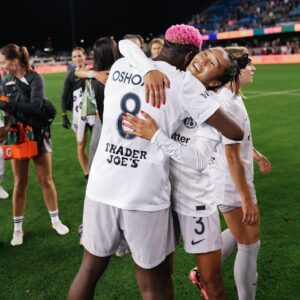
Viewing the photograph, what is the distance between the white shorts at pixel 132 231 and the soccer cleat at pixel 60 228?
215 centimetres

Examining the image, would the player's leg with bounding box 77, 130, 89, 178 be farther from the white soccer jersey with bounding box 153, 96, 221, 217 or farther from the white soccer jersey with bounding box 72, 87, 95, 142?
the white soccer jersey with bounding box 153, 96, 221, 217

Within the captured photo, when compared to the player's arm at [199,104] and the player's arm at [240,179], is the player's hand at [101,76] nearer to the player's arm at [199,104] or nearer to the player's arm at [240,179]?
the player's arm at [240,179]

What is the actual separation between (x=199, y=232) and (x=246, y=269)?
630mm

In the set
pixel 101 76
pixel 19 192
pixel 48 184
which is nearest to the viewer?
pixel 101 76

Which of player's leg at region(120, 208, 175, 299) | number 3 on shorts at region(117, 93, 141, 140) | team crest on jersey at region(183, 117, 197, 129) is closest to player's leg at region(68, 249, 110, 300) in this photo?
player's leg at region(120, 208, 175, 299)

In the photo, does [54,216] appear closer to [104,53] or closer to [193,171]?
[104,53]

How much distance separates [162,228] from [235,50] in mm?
1219

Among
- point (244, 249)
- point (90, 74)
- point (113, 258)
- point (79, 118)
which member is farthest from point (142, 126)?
point (79, 118)

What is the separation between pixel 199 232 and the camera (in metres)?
2.27

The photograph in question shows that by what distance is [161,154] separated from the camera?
2.05 metres

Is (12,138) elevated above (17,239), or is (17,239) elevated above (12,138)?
(12,138)

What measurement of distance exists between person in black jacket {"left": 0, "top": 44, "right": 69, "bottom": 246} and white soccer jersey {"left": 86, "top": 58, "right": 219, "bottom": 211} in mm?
1721

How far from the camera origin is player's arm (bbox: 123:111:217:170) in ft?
6.40

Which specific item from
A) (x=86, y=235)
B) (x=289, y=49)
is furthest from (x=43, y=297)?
(x=289, y=49)
